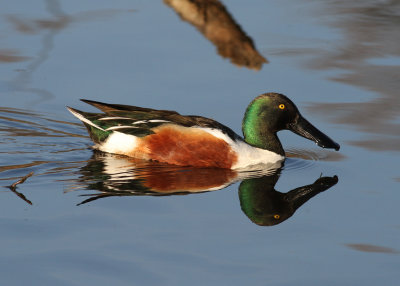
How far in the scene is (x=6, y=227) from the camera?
656 cm

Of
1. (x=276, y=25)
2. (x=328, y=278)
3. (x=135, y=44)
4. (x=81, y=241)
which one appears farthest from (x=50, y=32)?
(x=328, y=278)

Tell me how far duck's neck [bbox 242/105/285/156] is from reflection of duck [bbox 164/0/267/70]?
1.92 m

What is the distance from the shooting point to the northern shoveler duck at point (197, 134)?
8.62 metres

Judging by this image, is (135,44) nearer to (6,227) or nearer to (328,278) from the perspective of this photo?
(6,227)

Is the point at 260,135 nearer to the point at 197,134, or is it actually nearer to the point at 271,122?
the point at 271,122

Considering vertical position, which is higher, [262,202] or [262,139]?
[262,139]

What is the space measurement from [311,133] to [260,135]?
51cm

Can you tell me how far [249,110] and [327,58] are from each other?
8.49 ft

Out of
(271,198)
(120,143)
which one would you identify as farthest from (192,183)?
(120,143)

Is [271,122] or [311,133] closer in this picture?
[311,133]

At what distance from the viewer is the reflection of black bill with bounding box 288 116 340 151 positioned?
863 centimetres

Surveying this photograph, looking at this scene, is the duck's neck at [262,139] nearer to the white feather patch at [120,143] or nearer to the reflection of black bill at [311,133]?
the reflection of black bill at [311,133]

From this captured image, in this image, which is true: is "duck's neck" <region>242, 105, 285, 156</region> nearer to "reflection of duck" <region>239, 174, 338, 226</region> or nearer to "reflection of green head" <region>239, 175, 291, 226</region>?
"reflection of duck" <region>239, 174, 338, 226</region>

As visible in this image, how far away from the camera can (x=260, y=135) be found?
900 cm
